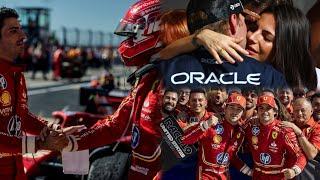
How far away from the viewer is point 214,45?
1.83 m

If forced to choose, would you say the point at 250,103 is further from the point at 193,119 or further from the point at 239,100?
the point at 193,119

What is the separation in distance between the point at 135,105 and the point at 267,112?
1.79ft

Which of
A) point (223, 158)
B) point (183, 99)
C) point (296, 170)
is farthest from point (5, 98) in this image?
point (296, 170)

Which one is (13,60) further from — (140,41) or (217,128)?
(217,128)

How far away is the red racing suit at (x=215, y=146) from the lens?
189 centimetres

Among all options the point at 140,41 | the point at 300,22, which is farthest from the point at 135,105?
the point at 300,22

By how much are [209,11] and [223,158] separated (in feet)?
1.72

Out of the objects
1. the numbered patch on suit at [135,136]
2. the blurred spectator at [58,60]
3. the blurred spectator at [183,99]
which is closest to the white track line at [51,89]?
the blurred spectator at [58,60]

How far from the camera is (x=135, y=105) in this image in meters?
2.12

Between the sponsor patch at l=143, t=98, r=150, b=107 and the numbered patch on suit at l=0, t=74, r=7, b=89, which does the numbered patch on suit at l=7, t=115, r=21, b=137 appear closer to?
the numbered patch on suit at l=0, t=74, r=7, b=89

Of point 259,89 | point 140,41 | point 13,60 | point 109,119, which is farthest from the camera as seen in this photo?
point 13,60

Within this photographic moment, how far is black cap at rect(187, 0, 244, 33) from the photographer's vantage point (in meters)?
1.84

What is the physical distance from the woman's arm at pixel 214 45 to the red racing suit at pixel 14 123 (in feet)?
3.39

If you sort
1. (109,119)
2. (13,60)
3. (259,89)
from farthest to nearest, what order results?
(13,60), (109,119), (259,89)
